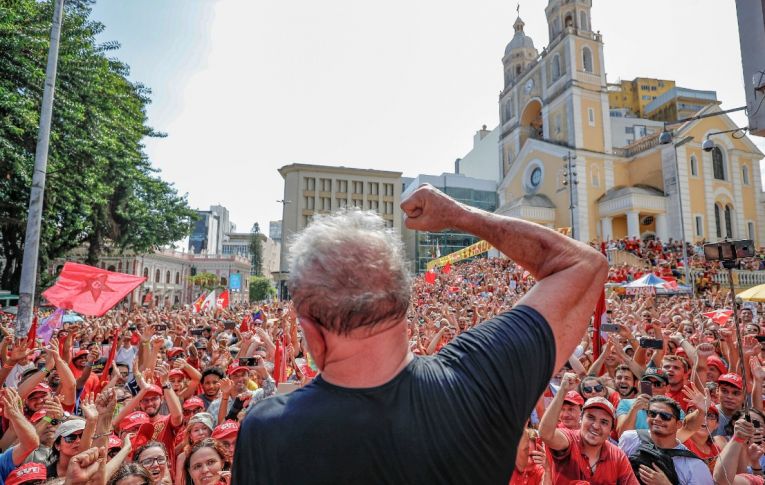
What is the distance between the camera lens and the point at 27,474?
3.19 meters

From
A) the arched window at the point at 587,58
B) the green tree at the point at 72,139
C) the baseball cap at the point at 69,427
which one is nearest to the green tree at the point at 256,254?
the green tree at the point at 72,139

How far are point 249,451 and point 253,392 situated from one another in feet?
14.0

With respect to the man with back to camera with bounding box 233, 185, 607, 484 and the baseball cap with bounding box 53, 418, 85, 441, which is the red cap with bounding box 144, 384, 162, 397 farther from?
the man with back to camera with bounding box 233, 185, 607, 484

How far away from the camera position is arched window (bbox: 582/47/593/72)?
37.7m

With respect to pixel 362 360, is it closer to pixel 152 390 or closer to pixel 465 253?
pixel 152 390

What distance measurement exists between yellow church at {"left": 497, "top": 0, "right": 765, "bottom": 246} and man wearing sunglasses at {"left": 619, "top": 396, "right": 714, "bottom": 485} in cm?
2741

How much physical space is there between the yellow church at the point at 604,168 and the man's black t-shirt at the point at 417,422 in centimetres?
3015

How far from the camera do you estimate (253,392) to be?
4.98 meters

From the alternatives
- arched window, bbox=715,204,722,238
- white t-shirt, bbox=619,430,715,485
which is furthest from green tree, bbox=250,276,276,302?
white t-shirt, bbox=619,430,715,485

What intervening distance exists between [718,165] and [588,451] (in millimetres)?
39042

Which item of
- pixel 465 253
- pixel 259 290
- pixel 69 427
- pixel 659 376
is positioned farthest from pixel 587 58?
pixel 259 290

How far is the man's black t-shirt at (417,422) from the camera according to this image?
98cm

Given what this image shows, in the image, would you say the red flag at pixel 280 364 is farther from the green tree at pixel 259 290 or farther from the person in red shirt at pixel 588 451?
the green tree at pixel 259 290

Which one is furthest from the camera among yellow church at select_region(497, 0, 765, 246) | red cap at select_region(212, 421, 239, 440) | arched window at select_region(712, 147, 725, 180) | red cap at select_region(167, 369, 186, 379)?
arched window at select_region(712, 147, 725, 180)
